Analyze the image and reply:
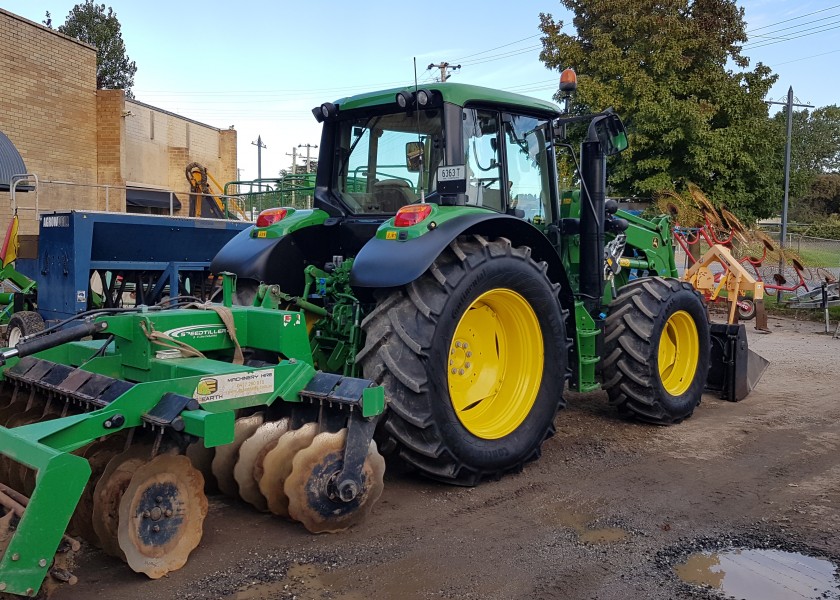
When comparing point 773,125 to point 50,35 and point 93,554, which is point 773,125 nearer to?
point 50,35

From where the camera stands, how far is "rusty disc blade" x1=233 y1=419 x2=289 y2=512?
3.78 m

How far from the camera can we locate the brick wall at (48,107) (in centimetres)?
1598

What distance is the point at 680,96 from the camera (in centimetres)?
1895

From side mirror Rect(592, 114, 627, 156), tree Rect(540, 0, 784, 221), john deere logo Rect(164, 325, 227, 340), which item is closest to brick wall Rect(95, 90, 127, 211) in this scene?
tree Rect(540, 0, 784, 221)

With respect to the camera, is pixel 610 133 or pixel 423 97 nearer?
pixel 423 97

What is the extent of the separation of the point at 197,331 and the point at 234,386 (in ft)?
2.20

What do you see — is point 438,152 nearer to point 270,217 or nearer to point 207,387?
point 270,217

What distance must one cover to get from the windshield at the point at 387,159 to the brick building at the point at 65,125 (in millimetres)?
10830

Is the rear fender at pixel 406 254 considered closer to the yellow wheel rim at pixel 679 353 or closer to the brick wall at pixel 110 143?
the yellow wheel rim at pixel 679 353

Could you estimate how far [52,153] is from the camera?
17188 millimetres

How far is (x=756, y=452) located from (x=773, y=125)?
55.4 feet

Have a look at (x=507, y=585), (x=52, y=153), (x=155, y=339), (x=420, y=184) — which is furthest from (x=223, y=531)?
(x=52, y=153)

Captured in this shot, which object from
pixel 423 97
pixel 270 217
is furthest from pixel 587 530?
pixel 270 217

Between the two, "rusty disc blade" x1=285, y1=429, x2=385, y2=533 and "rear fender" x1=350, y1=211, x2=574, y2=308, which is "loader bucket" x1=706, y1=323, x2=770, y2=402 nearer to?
"rear fender" x1=350, y1=211, x2=574, y2=308
